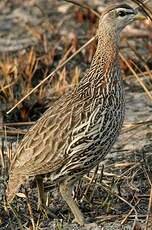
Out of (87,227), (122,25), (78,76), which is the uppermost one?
(122,25)

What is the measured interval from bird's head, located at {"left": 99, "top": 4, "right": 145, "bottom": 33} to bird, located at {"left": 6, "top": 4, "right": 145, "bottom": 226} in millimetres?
172

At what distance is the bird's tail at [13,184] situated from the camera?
4.85 metres

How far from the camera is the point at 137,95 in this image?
289 inches

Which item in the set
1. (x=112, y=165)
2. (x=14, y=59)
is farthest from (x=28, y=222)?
(x=14, y=59)

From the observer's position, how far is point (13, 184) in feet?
16.0

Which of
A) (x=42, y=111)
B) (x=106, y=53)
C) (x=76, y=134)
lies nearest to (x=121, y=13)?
(x=106, y=53)

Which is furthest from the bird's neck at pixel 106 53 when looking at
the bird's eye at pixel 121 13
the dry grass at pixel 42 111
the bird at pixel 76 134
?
the dry grass at pixel 42 111

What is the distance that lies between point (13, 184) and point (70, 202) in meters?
0.36

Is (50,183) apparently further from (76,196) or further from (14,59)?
(14,59)

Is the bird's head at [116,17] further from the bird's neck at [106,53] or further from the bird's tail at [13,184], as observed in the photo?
the bird's tail at [13,184]

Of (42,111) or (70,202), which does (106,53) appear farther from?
(42,111)

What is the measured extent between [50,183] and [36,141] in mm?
266

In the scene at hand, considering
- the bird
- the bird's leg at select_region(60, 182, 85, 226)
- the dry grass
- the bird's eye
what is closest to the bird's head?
the bird's eye

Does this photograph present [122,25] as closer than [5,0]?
Yes
